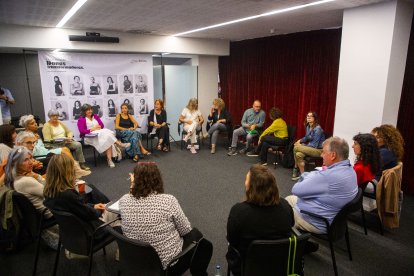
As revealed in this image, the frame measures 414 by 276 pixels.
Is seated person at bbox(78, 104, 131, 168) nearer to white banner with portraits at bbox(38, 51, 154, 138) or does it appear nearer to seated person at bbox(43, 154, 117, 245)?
white banner with portraits at bbox(38, 51, 154, 138)

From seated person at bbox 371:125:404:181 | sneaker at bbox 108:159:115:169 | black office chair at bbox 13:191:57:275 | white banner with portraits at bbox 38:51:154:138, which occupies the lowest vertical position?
sneaker at bbox 108:159:115:169

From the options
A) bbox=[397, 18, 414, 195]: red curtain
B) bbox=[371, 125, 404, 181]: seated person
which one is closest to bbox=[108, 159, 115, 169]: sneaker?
bbox=[371, 125, 404, 181]: seated person

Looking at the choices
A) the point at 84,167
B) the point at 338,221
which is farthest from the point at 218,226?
the point at 84,167

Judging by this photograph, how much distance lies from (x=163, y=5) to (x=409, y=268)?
380cm

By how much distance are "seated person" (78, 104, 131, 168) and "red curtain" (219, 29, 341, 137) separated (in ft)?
11.1

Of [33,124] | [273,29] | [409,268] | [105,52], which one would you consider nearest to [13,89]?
[105,52]

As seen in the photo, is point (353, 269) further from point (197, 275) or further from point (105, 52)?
point (105, 52)

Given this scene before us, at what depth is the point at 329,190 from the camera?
7.49 feet

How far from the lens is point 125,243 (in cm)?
170

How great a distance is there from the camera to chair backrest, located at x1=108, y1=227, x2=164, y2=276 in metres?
1.66

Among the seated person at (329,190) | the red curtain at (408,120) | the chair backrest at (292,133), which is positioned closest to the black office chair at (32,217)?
the seated person at (329,190)

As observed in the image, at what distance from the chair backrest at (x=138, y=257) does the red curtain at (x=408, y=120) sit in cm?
399

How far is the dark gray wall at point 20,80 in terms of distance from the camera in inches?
304

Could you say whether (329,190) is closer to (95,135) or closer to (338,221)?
(338,221)
